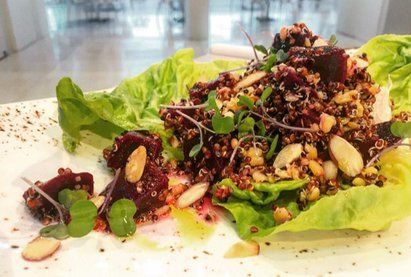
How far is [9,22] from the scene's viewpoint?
163 inches

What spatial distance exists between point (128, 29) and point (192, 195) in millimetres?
5487

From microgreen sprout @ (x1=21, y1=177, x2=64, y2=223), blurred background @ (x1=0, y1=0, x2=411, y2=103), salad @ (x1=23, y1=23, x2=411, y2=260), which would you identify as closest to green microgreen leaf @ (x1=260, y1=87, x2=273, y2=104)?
salad @ (x1=23, y1=23, x2=411, y2=260)

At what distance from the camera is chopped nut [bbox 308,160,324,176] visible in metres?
0.86

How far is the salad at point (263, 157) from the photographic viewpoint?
0.79 meters

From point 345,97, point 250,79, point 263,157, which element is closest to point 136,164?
point 263,157

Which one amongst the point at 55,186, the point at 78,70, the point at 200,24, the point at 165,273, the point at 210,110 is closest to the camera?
the point at 165,273

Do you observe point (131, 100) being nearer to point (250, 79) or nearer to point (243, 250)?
point (250, 79)

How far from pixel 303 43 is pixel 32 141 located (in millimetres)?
760

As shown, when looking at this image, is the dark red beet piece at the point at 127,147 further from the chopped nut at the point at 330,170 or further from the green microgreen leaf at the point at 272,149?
the chopped nut at the point at 330,170

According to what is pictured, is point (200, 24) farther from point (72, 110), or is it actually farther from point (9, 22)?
point (72, 110)

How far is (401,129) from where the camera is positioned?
2.91 ft

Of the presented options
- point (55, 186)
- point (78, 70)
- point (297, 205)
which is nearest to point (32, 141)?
point (55, 186)

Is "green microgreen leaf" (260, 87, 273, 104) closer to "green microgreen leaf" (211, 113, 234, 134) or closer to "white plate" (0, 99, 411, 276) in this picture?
"green microgreen leaf" (211, 113, 234, 134)

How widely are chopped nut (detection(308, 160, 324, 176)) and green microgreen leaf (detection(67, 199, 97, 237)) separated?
446 millimetres
